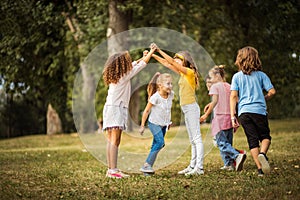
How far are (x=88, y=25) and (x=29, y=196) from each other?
1549 cm

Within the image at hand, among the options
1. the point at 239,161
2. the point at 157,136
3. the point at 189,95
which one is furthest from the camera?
the point at 239,161

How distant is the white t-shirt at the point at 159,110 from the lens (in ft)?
25.2

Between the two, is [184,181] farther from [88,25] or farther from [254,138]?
[88,25]

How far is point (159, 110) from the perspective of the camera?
7.73m

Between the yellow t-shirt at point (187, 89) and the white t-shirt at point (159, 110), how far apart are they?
19cm

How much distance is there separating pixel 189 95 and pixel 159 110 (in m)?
0.47

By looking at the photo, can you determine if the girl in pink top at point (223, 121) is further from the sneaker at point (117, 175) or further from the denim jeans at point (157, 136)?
the sneaker at point (117, 175)

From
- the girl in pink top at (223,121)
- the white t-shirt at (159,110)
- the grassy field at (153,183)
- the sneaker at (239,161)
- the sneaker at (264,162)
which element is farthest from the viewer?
the girl in pink top at (223,121)

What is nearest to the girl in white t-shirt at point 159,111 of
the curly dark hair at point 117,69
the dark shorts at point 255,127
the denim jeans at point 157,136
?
the denim jeans at point 157,136

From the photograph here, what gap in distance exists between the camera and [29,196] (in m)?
6.48

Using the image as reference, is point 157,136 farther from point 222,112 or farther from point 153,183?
point 222,112

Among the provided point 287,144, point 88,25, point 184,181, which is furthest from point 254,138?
point 88,25

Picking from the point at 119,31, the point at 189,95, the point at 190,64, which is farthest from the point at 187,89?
the point at 119,31

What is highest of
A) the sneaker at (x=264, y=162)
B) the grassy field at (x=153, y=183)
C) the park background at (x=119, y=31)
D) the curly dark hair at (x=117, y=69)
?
the park background at (x=119, y=31)
